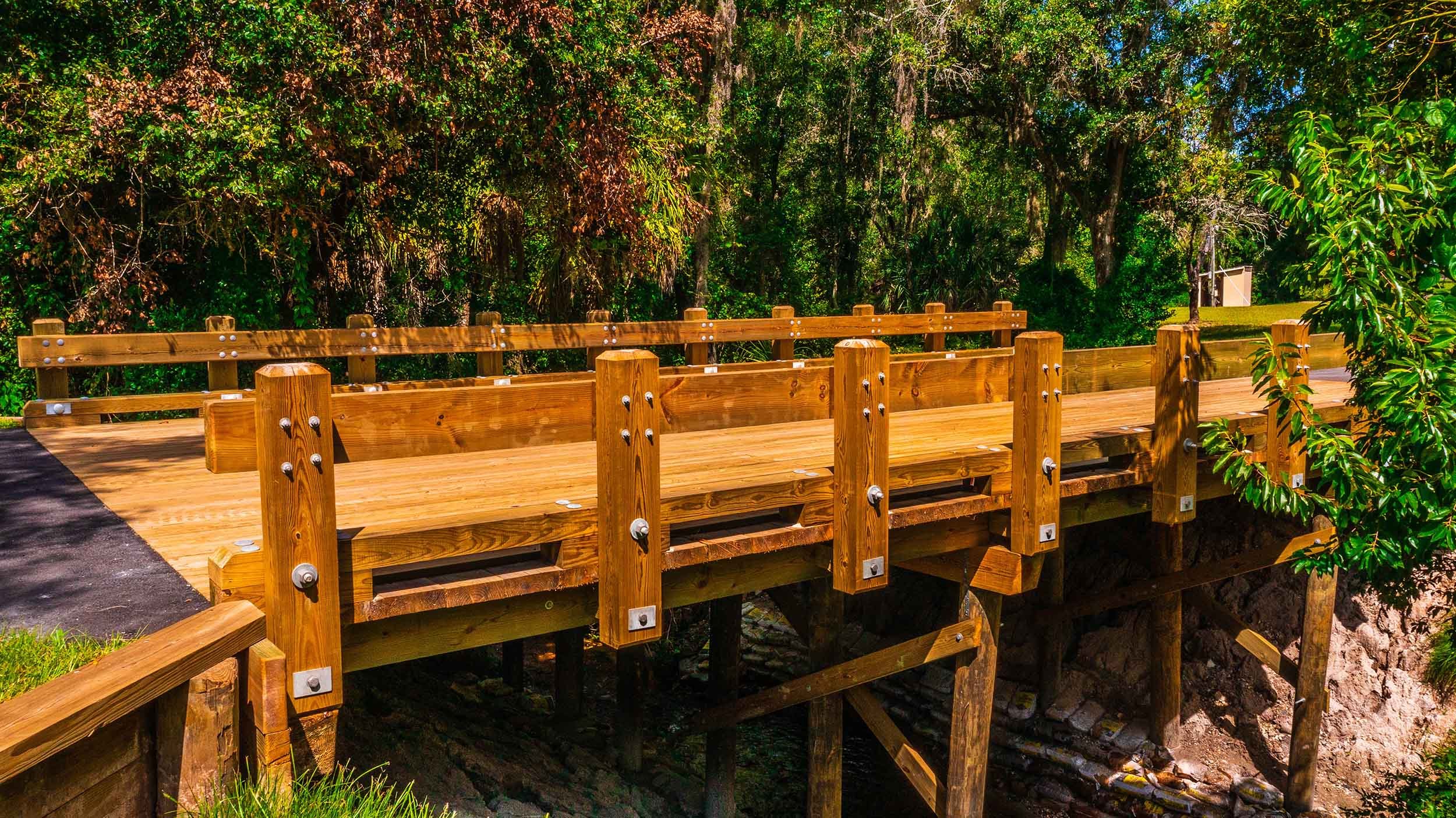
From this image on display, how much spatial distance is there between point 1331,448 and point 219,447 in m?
4.93

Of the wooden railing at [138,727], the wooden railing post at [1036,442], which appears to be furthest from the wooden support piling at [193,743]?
the wooden railing post at [1036,442]

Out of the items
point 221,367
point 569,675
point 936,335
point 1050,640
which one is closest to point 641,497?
point 569,675

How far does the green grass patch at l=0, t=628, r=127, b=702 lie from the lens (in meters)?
3.31

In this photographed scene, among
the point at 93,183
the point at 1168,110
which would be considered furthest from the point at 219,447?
the point at 1168,110

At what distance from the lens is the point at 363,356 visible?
930cm

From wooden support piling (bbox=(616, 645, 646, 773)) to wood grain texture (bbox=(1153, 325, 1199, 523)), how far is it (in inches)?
172

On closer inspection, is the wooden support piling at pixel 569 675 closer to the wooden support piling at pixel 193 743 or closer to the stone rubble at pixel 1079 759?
the stone rubble at pixel 1079 759

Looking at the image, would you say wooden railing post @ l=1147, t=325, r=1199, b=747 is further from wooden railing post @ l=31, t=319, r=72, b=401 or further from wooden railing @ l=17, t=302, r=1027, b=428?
wooden railing post @ l=31, t=319, r=72, b=401

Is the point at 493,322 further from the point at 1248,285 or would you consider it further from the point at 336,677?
the point at 1248,285

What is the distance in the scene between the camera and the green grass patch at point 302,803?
10.7 feet

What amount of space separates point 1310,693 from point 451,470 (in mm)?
8174

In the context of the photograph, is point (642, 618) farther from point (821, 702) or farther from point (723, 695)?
point (723, 695)

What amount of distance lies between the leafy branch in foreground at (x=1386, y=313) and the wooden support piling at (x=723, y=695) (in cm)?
443

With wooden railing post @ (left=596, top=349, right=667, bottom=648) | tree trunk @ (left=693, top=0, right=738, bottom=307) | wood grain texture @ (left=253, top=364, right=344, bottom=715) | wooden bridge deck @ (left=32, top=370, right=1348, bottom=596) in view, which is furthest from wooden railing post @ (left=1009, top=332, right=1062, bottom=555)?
tree trunk @ (left=693, top=0, right=738, bottom=307)
